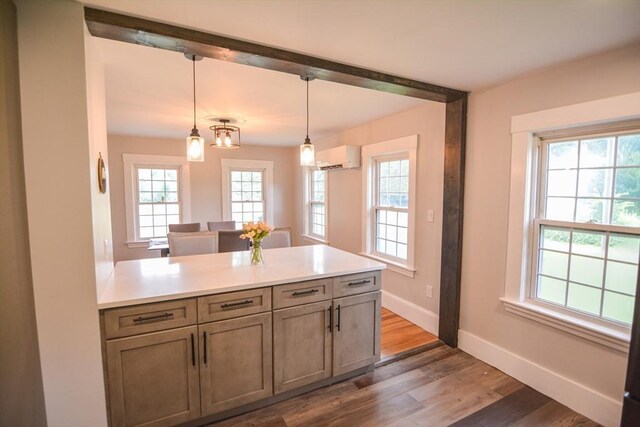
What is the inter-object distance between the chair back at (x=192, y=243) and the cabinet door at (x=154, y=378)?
1.47 m

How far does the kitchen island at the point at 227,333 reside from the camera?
1.67 metres

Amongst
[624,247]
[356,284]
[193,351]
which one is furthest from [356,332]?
[624,247]

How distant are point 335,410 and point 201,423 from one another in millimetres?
842

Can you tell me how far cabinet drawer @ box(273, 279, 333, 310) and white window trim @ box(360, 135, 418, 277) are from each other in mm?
1523

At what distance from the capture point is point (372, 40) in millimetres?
1760

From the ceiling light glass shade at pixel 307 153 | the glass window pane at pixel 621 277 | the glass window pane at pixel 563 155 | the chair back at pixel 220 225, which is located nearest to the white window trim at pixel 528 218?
the glass window pane at pixel 563 155

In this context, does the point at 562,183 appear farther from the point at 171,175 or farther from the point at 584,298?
the point at 171,175

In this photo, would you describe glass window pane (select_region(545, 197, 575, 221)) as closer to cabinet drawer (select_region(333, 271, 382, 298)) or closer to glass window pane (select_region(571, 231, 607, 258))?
glass window pane (select_region(571, 231, 607, 258))

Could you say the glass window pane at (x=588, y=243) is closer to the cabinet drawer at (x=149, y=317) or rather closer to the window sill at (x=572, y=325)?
the window sill at (x=572, y=325)

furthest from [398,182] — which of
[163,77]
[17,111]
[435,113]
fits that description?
[17,111]

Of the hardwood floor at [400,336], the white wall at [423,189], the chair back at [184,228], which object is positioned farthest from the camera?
the chair back at [184,228]

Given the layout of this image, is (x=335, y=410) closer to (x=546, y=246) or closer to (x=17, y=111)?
(x=546, y=246)

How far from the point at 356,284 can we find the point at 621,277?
1.62 meters

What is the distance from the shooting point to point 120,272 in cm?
215
